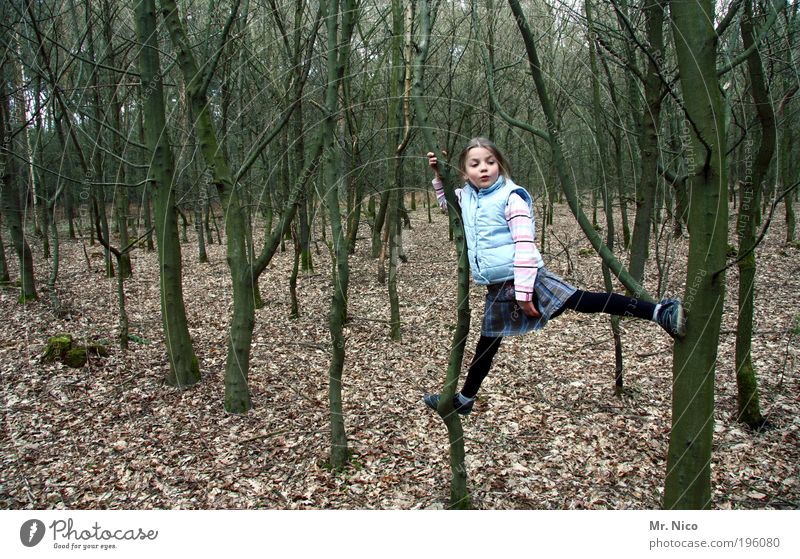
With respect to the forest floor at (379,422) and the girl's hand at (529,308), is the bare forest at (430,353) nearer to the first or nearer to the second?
the forest floor at (379,422)

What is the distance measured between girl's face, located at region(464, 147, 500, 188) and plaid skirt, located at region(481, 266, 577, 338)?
1.65 feet

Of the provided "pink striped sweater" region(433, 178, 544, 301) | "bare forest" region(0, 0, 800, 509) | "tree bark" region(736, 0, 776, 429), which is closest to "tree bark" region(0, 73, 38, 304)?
"bare forest" region(0, 0, 800, 509)

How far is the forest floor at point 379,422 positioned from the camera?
3.70m

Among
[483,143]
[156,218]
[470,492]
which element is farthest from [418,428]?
[156,218]

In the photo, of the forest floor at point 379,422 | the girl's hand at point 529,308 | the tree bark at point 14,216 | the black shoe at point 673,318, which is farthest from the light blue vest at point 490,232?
the tree bark at point 14,216

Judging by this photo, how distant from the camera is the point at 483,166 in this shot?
253 cm

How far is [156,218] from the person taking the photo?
5.18m

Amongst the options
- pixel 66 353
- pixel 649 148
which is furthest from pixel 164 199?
pixel 649 148

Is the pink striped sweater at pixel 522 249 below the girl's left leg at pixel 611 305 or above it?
above

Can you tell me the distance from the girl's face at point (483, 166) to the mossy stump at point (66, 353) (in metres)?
4.93

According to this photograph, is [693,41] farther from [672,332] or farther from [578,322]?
[578,322]
